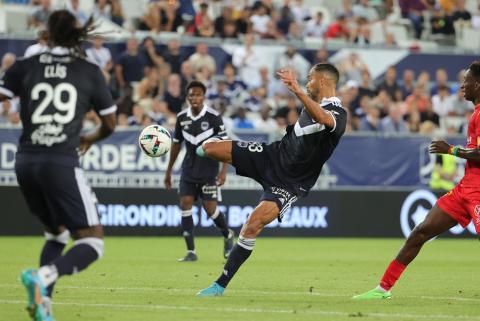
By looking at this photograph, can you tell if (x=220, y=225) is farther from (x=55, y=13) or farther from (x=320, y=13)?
(x=320, y=13)

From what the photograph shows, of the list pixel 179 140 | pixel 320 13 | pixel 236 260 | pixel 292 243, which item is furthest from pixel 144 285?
pixel 320 13

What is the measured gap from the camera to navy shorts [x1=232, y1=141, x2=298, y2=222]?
11.1 meters

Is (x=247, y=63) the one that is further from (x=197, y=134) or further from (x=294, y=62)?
(x=197, y=134)

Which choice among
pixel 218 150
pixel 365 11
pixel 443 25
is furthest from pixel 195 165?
pixel 443 25

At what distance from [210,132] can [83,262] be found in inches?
333

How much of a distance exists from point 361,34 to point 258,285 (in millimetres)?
17285

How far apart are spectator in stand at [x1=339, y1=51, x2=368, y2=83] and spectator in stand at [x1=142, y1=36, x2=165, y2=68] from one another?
4.88 metres

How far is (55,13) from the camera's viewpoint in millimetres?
8375

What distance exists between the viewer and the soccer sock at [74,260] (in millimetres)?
7957

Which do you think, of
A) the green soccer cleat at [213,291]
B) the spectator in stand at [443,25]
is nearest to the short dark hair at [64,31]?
the green soccer cleat at [213,291]

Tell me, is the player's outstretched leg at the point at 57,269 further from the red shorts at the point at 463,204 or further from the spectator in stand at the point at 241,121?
the spectator in stand at the point at 241,121

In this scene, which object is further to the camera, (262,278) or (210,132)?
(210,132)

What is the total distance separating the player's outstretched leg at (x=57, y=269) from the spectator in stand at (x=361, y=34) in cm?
2092

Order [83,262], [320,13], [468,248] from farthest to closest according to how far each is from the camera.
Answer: [320,13], [468,248], [83,262]
